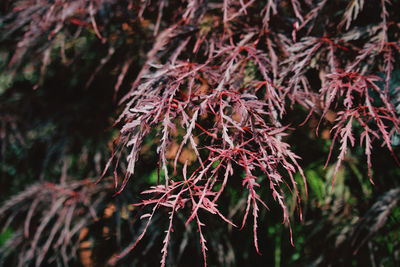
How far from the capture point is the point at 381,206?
87cm

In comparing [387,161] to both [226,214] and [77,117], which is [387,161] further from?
[77,117]

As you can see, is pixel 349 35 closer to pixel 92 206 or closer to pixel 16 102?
pixel 92 206

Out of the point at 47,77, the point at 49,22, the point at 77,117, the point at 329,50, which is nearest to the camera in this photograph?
the point at 329,50

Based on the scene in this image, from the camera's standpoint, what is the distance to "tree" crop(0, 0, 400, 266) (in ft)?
1.93

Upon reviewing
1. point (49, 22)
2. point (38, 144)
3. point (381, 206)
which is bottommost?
point (381, 206)

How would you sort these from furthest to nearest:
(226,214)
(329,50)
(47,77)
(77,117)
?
(47,77)
(77,117)
(226,214)
(329,50)

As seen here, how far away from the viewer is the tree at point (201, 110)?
0.59 meters

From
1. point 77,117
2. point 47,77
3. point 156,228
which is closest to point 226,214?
point 156,228

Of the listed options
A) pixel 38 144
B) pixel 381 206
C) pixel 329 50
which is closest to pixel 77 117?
pixel 38 144

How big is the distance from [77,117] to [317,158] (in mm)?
965

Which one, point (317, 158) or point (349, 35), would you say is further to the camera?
point (317, 158)

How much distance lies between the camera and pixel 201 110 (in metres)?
0.57

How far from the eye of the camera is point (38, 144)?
132 cm

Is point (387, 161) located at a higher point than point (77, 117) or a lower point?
lower
